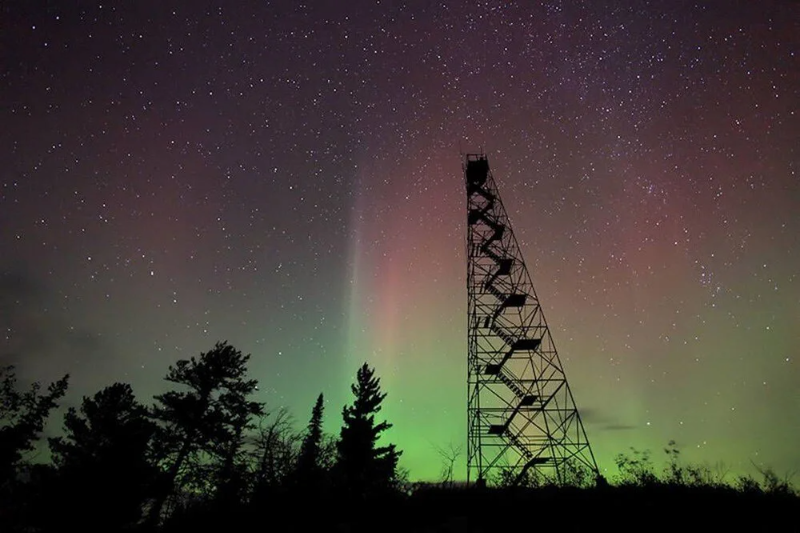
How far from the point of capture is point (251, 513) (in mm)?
9430

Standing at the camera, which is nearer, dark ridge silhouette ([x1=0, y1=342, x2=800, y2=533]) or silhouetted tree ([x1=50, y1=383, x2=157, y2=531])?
dark ridge silhouette ([x1=0, y1=342, x2=800, y2=533])

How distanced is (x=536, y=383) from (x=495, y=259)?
7.96 meters

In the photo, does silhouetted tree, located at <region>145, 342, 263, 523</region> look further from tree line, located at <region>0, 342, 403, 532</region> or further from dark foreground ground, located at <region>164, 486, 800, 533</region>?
dark foreground ground, located at <region>164, 486, 800, 533</region>

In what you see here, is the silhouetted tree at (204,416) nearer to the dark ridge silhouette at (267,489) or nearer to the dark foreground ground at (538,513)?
the dark ridge silhouette at (267,489)

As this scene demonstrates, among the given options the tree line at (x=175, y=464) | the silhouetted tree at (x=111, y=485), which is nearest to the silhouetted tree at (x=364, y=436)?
the tree line at (x=175, y=464)

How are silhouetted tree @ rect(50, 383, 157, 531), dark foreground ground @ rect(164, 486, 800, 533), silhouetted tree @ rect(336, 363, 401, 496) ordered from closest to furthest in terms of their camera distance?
dark foreground ground @ rect(164, 486, 800, 533) → silhouetted tree @ rect(50, 383, 157, 531) → silhouetted tree @ rect(336, 363, 401, 496)

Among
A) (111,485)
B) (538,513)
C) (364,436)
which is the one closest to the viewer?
(538,513)

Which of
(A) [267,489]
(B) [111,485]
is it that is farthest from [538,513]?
(B) [111,485]

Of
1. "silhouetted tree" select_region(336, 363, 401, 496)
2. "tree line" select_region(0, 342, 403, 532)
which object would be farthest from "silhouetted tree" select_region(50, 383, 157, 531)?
"silhouetted tree" select_region(336, 363, 401, 496)

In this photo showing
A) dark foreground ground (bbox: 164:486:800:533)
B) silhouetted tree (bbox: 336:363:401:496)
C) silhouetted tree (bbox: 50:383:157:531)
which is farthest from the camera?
silhouetted tree (bbox: 336:363:401:496)

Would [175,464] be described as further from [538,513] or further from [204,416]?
[538,513]

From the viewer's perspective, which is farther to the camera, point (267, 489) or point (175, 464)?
point (175, 464)

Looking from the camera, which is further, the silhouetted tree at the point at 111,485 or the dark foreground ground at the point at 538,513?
the silhouetted tree at the point at 111,485

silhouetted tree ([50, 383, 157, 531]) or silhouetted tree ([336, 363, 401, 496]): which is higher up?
silhouetted tree ([336, 363, 401, 496])
